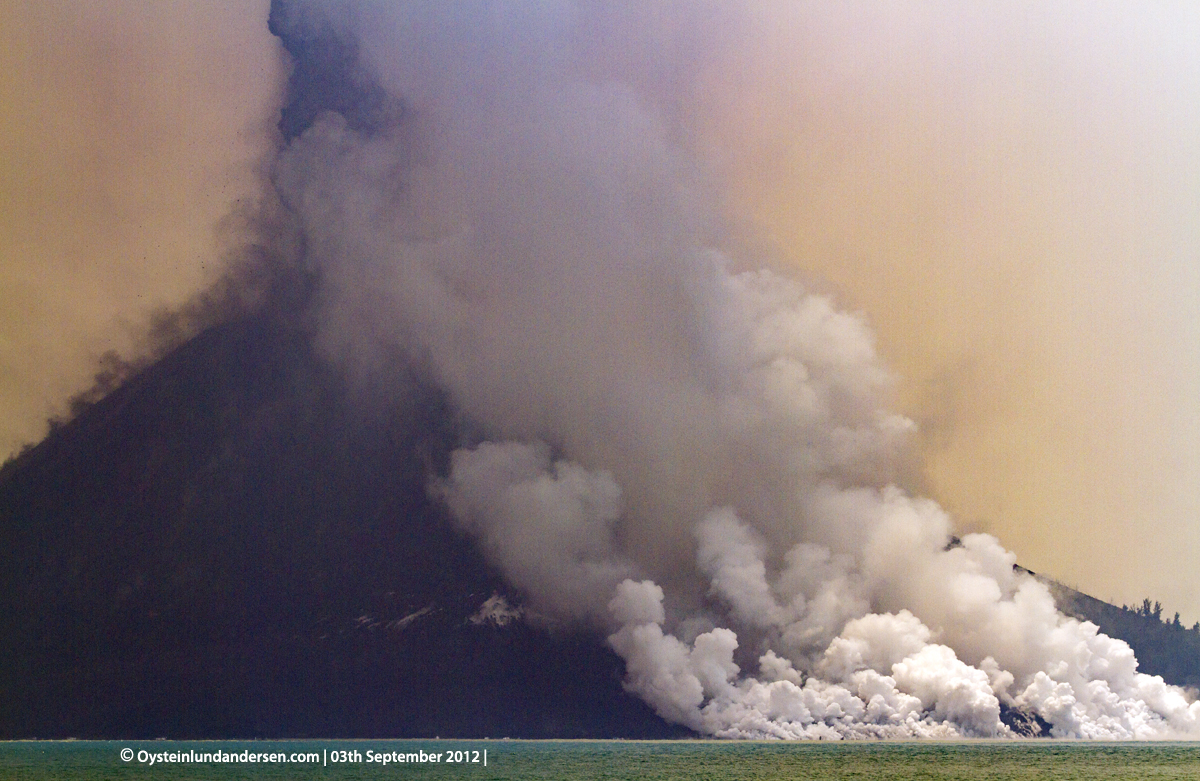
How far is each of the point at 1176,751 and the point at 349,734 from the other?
397ft

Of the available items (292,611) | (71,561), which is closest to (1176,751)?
(292,611)

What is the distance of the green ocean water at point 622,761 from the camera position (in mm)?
108750

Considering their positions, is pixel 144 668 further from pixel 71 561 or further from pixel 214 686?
pixel 71 561

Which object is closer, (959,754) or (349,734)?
(959,754)

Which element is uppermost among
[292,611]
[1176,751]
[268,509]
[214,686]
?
Answer: [268,509]

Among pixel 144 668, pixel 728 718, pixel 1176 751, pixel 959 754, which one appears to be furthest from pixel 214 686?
pixel 1176 751

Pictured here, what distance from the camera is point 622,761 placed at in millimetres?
125750

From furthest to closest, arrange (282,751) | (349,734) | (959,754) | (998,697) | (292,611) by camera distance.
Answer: (292,611), (349,734), (998,697), (282,751), (959,754)

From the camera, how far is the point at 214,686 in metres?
184

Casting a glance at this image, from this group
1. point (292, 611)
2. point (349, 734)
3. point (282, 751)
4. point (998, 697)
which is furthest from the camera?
point (292, 611)

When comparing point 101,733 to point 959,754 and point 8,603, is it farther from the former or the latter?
point 959,754

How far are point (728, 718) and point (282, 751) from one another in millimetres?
61719

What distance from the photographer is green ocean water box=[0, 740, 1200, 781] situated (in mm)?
108750

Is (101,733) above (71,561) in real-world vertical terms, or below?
below
